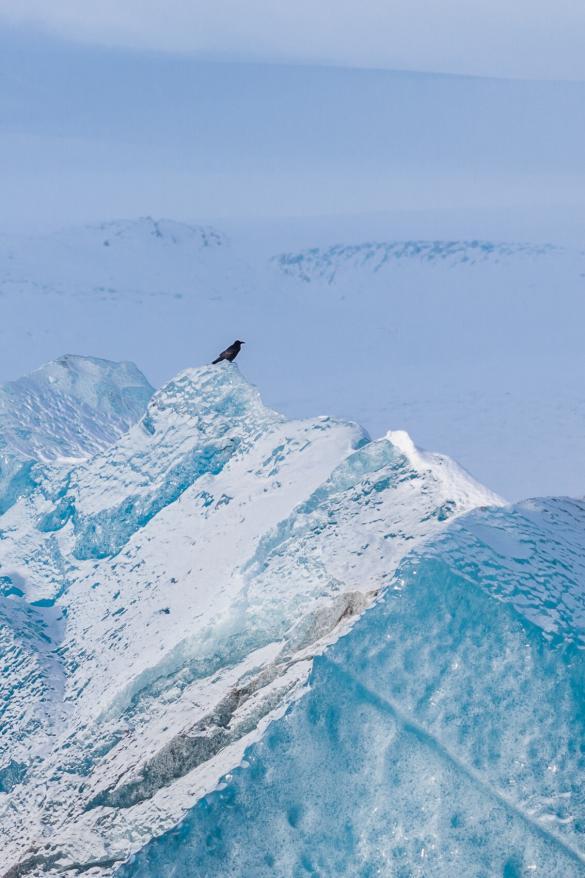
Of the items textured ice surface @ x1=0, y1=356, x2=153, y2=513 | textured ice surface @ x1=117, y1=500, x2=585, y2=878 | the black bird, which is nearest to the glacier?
textured ice surface @ x1=117, y1=500, x2=585, y2=878

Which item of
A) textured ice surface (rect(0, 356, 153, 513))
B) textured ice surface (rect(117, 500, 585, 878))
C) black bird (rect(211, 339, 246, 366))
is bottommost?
textured ice surface (rect(0, 356, 153, 513))

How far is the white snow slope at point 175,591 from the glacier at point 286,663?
0.10m

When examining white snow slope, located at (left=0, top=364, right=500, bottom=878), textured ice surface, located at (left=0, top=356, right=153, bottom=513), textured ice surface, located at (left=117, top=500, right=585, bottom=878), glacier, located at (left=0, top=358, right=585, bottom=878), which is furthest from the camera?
textured ice surface, located at (left=0, top=356, right=153, bottom=513)

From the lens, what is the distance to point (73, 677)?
55094 mm

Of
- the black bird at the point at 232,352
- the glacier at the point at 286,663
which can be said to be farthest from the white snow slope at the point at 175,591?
the black bird at the point at 232,352

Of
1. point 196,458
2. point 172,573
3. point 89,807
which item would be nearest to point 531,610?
point 89,807

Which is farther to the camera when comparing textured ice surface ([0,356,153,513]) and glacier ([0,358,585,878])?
textured ice surface ([0,356,153,513])

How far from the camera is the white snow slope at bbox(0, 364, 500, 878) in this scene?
44250 millimetres

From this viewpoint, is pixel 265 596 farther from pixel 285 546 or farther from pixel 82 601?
pixel 82 601

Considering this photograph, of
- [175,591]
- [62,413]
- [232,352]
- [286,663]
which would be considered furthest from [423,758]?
[62,413]

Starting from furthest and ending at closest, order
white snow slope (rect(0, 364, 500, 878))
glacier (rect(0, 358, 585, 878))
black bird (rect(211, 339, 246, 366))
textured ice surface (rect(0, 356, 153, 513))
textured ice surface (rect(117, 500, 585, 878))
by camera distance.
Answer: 1. textured ice surface (rect(0, 356, 153, 513))
2. black bird (rect(211, 339, 246, 366))
3. white snow slope (rect(0, 364, 500, 878))
4. glacier (rect(0, 358, 585, 878))
5. textured ice surface (rect(117, 500, 585, 878))

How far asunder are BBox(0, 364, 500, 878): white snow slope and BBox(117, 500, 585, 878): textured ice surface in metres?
1.18

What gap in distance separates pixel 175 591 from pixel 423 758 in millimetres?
16893

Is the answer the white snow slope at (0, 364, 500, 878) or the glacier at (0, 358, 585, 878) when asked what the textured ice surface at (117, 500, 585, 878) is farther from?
the white snow slope at (0, 364, 500, 878)
